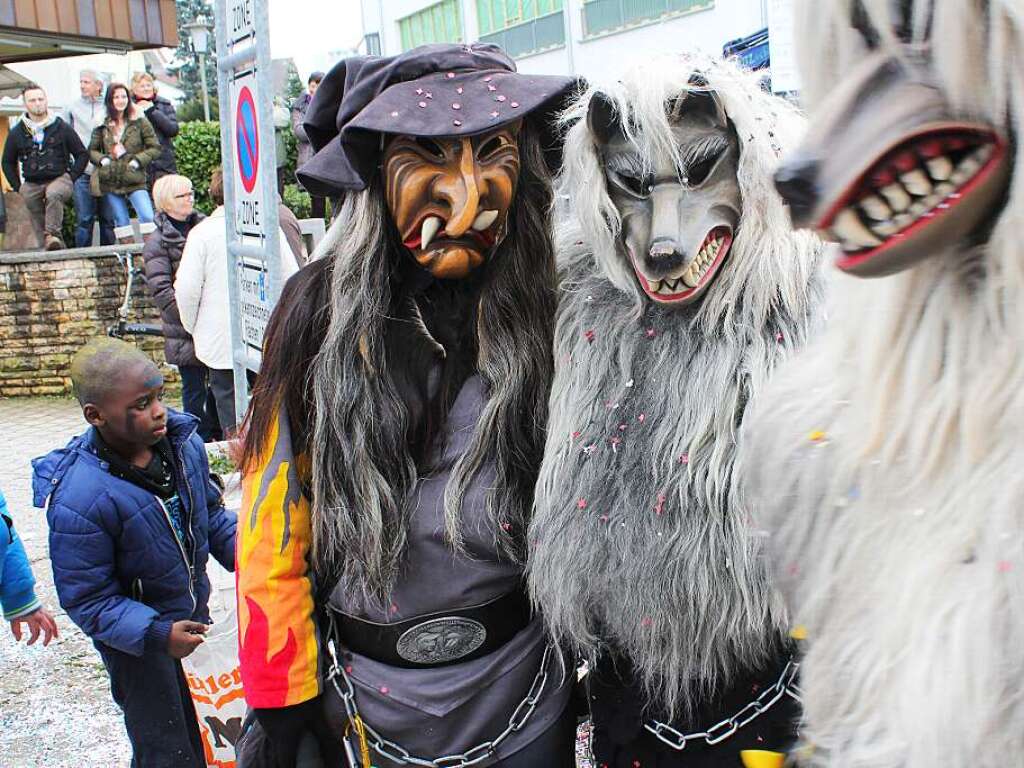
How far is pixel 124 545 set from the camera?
8.41ft

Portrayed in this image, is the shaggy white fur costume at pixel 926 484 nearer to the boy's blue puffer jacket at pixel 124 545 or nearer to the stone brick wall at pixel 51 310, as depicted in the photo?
the boy's blue puffer jacket at pixel 124 545

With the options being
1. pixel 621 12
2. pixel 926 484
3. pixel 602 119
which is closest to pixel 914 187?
pixel 926 484

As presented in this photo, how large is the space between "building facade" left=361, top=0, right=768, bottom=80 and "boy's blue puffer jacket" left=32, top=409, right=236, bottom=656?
15.1m

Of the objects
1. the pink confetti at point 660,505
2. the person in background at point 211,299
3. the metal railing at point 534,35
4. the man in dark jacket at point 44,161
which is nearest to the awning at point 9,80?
the man in dark jacket at point 44,161

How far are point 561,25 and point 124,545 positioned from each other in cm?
2352

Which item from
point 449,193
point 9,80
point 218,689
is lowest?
point 218,689

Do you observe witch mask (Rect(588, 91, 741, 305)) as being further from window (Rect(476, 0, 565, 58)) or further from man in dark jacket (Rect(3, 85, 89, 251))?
window (Rect(476, 0, 565, 58))

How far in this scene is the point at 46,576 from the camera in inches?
191

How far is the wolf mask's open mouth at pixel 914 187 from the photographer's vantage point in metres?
0.83

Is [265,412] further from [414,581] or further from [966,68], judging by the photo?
[966,68]

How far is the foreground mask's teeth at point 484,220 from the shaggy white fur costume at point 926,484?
88 cm

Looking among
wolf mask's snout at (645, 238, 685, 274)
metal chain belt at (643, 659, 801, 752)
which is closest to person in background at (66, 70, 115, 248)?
wolf mask's snout at (645, 238, 685, 274)

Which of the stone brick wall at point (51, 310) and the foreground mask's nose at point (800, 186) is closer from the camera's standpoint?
the foreground mask's nose at point (800, 186)

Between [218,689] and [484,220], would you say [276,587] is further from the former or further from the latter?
[218,689]
